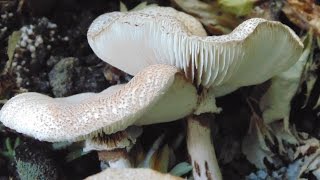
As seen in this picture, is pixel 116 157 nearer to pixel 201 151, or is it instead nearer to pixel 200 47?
pixel 201 151

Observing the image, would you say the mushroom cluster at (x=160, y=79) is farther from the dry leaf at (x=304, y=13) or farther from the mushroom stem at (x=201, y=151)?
the dry leaf at (x=304, y=13)

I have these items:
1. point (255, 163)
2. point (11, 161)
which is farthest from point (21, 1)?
point (255, 163)

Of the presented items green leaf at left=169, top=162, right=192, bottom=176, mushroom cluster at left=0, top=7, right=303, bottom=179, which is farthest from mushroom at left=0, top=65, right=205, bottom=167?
green leaf at left=169, top=162, right=192, bottom=176

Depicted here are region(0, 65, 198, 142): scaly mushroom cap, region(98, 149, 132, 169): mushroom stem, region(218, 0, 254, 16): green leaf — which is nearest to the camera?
region(0, 65, 198, 142): scaly mushroom cap

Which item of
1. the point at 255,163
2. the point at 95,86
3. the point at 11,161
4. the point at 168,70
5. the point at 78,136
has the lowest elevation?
the point at 255,163

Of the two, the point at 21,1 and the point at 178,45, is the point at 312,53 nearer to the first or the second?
the point at 178,45

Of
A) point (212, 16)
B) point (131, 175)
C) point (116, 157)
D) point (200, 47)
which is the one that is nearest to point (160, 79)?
point (200, 47)

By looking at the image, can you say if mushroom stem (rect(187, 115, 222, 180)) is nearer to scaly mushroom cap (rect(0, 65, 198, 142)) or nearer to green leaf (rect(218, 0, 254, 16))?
scaly mushroom cap (rect(0, 65, 198, 142))
